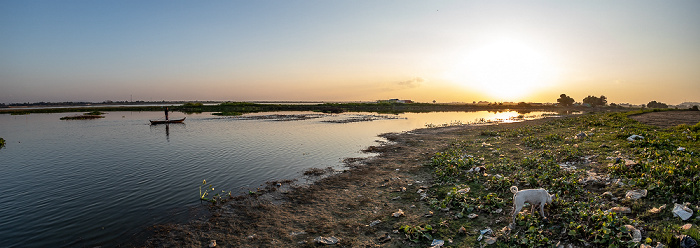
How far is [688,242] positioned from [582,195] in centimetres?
339

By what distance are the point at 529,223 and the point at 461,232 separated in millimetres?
1844

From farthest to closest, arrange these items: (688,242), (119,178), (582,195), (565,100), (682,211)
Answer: (565,100)
(119,178)
(582,195)
(682,211)
(688,242)

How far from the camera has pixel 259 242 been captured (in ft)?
26.7

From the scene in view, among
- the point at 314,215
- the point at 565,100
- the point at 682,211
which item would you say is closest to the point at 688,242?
the point at 682,211

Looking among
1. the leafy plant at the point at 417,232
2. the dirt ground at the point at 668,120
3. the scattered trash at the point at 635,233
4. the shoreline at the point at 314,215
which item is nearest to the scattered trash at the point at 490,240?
the leafy plant at the point at 417,232

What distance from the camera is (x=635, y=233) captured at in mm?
6027

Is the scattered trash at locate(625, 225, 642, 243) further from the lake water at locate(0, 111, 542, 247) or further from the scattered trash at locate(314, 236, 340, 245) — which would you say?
the lake water at locate(0, 111, 542, 247)

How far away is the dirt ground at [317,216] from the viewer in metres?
8.21

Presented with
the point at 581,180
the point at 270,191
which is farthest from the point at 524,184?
the point at 270,191

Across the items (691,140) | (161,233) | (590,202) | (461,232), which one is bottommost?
(161,233)

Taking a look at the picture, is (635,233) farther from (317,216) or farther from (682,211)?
(317,216)

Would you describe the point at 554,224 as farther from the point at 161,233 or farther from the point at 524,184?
the point at 161,233

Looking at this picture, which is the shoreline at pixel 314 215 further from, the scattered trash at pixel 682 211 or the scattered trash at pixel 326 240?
the scattered trash at pixel 682 211

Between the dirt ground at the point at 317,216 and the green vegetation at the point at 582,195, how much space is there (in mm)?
1122
